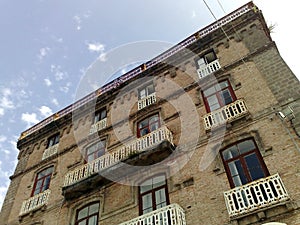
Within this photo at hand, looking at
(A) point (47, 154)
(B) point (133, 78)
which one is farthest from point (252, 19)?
(A) point (47, 154)

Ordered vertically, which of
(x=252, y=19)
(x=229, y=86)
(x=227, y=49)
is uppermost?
(x=252, y=19)

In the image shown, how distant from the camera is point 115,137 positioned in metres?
16.4

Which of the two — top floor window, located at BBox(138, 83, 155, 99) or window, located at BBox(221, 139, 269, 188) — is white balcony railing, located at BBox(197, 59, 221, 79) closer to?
top floor window, located at BBox(138, 83, 155, 99)

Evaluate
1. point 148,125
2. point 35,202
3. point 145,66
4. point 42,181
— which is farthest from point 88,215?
point 145,66

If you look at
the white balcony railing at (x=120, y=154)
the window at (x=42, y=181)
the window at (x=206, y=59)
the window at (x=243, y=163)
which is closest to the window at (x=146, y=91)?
the window at (x=206, y=59)

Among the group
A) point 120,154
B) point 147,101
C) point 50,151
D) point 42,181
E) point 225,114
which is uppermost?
point 147,101

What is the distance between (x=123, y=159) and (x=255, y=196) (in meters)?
6.02

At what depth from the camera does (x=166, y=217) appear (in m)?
10.3

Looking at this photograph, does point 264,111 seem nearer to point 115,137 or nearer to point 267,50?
point 267,50

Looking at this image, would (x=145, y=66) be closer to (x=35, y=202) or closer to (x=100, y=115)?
(x=100, y=115)

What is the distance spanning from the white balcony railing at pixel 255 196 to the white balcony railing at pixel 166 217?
1.70m

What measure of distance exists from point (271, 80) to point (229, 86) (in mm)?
2018

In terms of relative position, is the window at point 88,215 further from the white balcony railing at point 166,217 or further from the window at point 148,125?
the window at point 148,125

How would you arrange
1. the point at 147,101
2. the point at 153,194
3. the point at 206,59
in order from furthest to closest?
the point at 147,101, the point at 206,59, the point at 153,194
